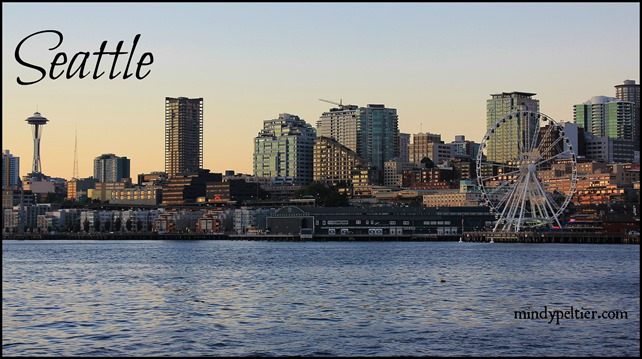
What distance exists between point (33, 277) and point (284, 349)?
128 feet

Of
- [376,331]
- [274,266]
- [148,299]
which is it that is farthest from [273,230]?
[376,331]

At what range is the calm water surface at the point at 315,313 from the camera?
3284 centimetres

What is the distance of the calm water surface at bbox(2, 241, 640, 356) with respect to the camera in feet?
108

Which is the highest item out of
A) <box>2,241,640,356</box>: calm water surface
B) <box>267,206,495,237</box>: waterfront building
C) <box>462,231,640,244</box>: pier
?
<box>267,206,495,237</box>: waterfront building

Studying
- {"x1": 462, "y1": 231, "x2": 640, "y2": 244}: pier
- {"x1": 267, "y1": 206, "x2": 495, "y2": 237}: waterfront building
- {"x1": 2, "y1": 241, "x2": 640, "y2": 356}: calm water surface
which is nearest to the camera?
{"x1": 2, "y1": 241, "x2": 640, "y2": 356}: calm water surface

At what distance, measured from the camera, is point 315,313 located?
42250mm

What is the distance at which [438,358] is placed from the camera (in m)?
30.4

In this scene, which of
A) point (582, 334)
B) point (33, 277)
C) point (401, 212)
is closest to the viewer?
point (582, 334)

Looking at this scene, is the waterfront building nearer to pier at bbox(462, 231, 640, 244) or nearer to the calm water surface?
pier at bbox(462, 231, 640, 244)

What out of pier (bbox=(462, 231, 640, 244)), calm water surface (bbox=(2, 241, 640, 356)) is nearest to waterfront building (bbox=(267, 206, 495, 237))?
pier (bbox=(462, 231, 640, 244))

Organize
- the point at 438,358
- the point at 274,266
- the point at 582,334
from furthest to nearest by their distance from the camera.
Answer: the point at 274,266 < the point at 582,334 < the point at 438,358

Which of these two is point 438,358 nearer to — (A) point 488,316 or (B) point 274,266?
(A) point 488,316

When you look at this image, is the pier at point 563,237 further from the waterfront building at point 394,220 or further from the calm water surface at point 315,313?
the calm water surface at point 315,313

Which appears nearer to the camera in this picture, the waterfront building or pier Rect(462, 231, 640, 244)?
pier Rect(462, 231, 640, 244)
